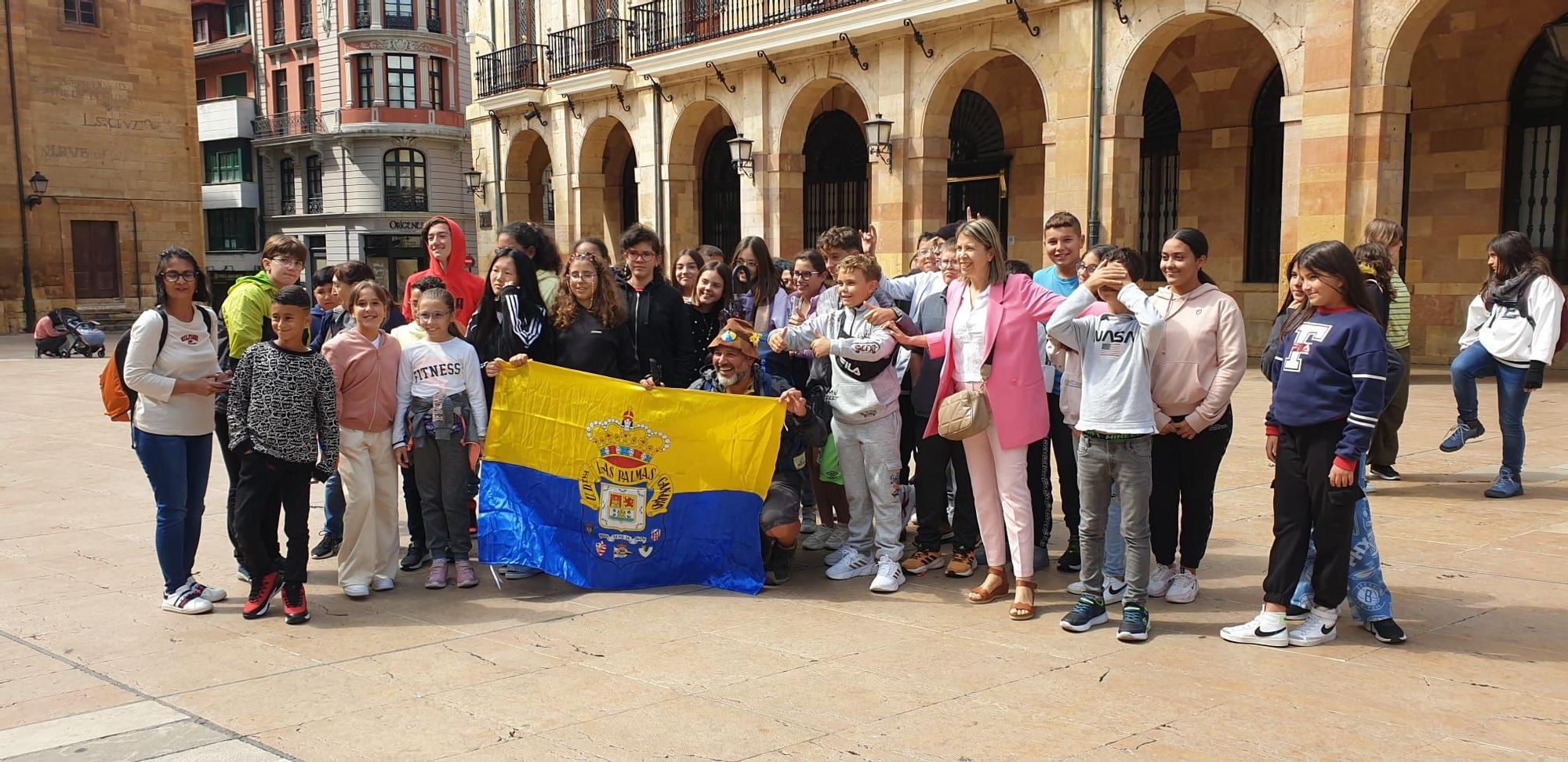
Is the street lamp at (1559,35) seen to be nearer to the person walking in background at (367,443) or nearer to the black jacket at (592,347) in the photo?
the black jacket at (592,347)

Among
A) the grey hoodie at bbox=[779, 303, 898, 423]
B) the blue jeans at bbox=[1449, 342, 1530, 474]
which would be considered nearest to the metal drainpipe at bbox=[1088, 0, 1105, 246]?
the blue jeans at bbox=[1449, 342, 1530, 474]

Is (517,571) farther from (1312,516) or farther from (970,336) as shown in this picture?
(1312,516)

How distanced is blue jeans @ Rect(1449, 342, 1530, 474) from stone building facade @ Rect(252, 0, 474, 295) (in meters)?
42.6

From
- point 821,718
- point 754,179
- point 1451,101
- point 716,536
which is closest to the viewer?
point 821,718

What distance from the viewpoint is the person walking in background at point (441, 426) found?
6227 millimetres

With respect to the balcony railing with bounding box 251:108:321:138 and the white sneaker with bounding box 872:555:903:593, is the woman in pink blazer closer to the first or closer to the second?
the white sneaker with bounding box 872:555:903:593

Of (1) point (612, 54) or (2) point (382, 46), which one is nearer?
(1) point (612, 54)

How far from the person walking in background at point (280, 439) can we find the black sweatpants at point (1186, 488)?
4.03 meters

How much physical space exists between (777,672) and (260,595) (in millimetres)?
2656

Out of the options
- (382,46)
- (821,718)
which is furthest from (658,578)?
(382,46)

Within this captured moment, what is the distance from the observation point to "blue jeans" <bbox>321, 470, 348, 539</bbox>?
281 inches

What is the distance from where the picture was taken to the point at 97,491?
29.8 feet

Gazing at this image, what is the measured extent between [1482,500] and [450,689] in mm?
6661

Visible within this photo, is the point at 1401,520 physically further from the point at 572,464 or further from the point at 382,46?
the point at 382,46
